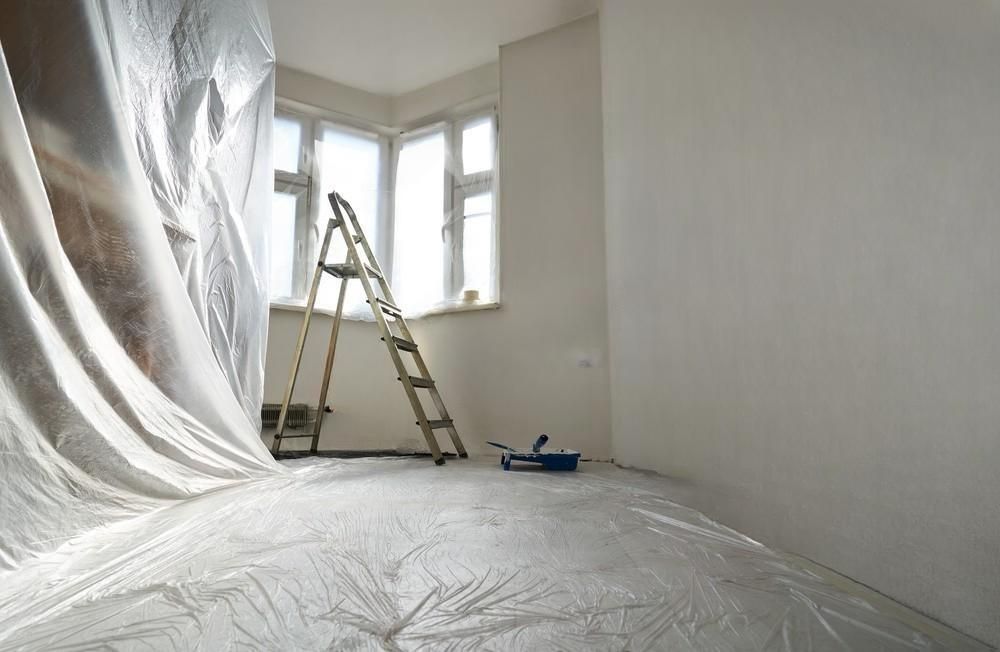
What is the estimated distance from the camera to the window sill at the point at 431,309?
2888 millimetres

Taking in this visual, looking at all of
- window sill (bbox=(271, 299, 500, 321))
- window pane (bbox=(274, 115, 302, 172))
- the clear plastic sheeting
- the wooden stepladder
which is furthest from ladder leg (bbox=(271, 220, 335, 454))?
the clear plastic sheeting

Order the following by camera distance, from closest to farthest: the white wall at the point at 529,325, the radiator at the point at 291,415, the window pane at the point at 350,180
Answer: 1. the white wall at the point at 529,325
2. the radiator at the point at 291,415
3. the window pane at the point at 350,180

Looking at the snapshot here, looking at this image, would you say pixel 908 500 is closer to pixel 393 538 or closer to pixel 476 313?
pixel 393 538

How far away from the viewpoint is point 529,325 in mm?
2777

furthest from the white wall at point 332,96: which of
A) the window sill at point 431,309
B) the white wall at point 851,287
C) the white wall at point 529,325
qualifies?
the white wall at point 851,287

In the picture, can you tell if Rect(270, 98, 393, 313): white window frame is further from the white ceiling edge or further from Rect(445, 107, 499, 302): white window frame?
Rect(445, 107, 499, 302): white window frame

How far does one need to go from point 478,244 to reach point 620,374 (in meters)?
1.17

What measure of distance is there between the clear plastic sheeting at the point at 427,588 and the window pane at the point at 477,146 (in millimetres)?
→ 2329

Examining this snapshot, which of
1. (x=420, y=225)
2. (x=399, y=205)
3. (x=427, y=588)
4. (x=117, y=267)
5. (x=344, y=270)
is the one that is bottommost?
(x=427, y=588)

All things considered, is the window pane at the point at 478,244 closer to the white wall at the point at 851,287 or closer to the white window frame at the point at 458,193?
the white window frame at the point at 458,193

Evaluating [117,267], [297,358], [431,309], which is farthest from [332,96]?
[117,267]

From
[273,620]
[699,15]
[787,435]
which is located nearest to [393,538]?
[273,620]

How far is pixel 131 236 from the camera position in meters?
1.19

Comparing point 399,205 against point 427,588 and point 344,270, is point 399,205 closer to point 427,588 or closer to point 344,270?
point 344,270
